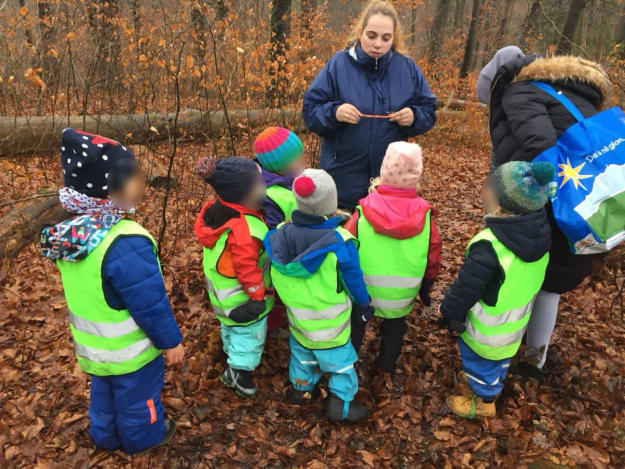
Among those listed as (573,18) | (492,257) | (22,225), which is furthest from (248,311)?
(573,18)

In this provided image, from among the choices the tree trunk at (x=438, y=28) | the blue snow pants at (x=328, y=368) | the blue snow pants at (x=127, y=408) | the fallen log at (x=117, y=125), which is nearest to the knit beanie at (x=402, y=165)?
the blue snow pants at (x=328, y=368)

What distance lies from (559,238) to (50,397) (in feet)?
12.5

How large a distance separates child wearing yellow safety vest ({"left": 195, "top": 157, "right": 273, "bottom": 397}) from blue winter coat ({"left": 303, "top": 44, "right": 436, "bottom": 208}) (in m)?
0.96

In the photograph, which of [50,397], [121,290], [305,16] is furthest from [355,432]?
[305,16]

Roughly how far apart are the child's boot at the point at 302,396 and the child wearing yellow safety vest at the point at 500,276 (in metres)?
1.09

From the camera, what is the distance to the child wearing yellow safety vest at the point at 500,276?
2.34m

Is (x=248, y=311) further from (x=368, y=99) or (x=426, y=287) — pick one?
(x=368, y=99)

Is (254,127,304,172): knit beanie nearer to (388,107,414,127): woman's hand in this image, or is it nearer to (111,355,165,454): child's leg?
(388,107,414,127): woman's hand

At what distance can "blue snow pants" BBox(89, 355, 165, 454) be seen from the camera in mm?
2371

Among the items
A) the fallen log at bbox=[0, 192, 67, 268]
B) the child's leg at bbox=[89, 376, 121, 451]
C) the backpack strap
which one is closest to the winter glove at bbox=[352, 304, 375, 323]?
the child's leg at bbox=[89, 376, 121, 451]

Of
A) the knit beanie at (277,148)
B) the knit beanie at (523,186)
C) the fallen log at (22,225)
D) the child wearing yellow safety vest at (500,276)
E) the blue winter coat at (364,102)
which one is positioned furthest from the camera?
the fallen log at (22,225)

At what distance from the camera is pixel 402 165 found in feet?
8.62

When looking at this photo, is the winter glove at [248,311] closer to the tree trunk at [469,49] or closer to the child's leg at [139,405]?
the child's leg at [139,405]

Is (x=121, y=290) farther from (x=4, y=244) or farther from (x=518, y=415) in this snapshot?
(x=4, y=244)
